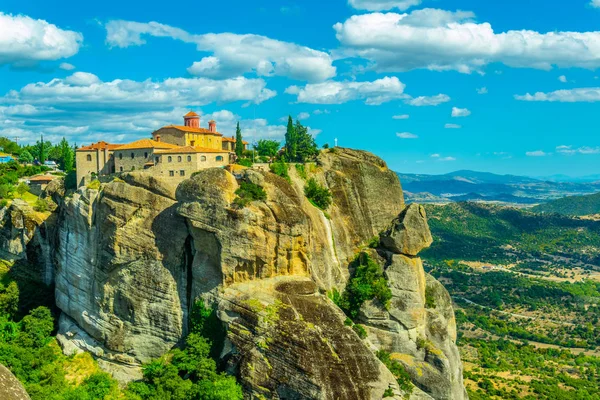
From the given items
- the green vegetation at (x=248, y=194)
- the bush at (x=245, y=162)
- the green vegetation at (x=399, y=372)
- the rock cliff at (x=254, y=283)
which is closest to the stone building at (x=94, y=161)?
the rock cliff at (x=254, y=283)

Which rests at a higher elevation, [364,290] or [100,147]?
[100,147]

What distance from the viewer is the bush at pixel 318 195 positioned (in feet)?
186

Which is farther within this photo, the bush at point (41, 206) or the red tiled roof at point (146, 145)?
the bush at point (41, 206)

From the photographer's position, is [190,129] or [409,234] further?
[190,129]

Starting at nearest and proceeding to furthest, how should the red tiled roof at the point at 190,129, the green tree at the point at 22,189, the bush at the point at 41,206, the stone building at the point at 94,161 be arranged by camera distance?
the bush at the point at 41,206, the stone building at the point at 94,161, the red tiled roof at the point at 190,129, the green tree at the point at 22,189

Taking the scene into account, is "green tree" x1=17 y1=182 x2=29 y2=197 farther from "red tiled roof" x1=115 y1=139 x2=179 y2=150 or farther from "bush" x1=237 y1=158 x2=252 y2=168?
"bush" x1=237 y1=158 x2=252 y2=168

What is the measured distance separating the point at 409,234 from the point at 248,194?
17.8m

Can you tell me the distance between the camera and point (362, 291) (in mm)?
51969

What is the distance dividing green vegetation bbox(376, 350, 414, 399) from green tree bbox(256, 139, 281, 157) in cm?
3284

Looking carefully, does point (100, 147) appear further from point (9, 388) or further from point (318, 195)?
point (9, 388)

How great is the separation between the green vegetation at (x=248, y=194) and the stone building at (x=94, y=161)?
26446mm

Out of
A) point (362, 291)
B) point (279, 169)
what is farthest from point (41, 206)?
point (362, 291)

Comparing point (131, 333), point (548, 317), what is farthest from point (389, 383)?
point (548, 317)

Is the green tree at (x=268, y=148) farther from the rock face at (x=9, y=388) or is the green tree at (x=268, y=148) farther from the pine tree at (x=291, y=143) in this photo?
the rock face at (x=9, y=388)
